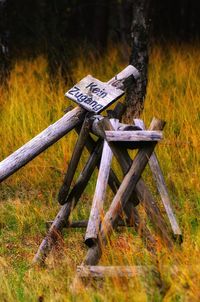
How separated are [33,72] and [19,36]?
203 inches

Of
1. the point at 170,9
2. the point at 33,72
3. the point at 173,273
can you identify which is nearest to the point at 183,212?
the point at 173,273

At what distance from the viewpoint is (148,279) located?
4.05 metres

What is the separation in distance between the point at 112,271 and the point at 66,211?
1.14 m

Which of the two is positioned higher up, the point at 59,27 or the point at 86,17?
the point at 59,27

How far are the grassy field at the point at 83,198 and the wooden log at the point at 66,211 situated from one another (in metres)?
0.08

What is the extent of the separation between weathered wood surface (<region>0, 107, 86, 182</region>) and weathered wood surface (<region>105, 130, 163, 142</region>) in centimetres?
62

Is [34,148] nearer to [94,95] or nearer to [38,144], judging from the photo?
[38,144]

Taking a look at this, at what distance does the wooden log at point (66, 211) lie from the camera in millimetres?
5211

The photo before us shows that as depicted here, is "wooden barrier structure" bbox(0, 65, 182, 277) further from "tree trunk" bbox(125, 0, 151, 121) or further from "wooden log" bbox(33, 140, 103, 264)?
"tree trunk" bbox(125, 0, 151, 121)

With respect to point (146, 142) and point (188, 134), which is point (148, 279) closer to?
point (146, 142)

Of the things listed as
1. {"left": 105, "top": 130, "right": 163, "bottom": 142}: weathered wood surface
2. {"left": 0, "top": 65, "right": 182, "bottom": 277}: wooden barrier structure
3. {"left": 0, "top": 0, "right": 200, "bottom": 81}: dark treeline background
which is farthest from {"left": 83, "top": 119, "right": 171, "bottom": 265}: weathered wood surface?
{"left": 0, "top": 0, "right": 200, "bottom": 81}: dark treeline background

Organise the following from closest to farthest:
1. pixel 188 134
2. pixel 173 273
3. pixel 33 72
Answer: pixel 173 273 → pixel 188 134 → pixel 33 72

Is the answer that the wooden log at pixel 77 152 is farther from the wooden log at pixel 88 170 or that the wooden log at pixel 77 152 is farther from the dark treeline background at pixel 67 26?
the dark treeline background at pixel 67 26

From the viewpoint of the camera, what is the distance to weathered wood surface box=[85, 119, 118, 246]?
4461 millimetres
